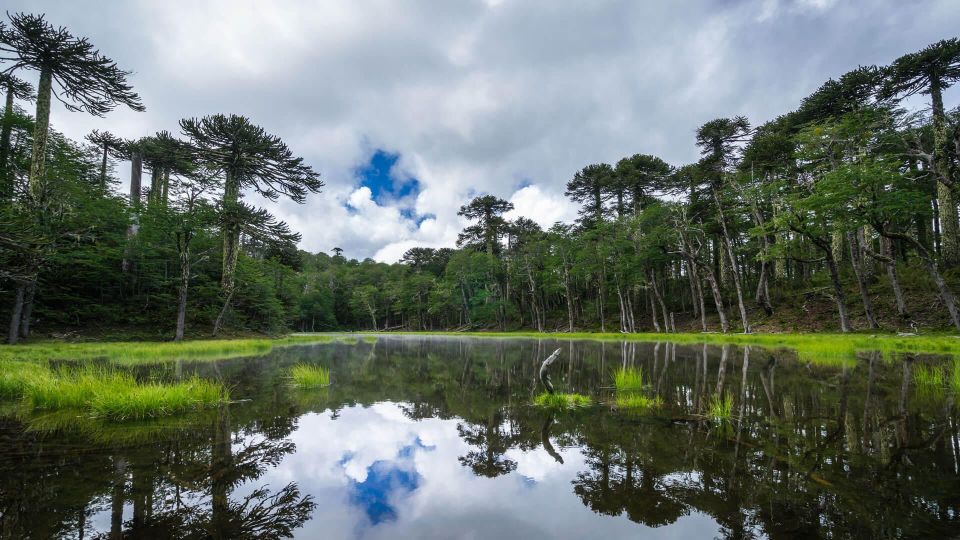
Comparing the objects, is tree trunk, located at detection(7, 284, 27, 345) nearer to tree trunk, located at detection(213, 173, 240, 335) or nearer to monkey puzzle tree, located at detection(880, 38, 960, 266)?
tree trunk, located at detection(213, 173, 240, 335)

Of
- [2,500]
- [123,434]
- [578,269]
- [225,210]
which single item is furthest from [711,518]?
[578,269]

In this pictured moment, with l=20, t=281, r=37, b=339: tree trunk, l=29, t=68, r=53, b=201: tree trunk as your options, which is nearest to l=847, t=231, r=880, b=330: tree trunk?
l=20, t=281, r=37, b=339: tree trunk

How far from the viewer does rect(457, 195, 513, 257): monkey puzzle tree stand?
5881 centimetres

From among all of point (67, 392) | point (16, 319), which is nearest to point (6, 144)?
point (16, 319)

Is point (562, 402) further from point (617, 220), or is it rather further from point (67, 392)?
point (617, 220)

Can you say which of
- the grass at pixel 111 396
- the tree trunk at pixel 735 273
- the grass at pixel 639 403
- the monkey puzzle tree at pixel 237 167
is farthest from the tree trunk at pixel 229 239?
the tree trunk at pixel 735 273

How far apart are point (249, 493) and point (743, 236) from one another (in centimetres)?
4644

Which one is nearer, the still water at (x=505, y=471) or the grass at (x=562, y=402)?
the still water at (x=505, y=471)

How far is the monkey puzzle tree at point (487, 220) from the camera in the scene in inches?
2315

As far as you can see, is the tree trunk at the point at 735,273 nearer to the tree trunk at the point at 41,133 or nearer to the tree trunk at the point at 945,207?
the tree trunk at the point at 945,207

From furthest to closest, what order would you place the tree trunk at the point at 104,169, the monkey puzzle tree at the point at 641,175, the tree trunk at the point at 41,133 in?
the monkey puzzle tree at the point at 641,175
the tree trunk at the point at 104,169
the tree trunk at the point at 41,133

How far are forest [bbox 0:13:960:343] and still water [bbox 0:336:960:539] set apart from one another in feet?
29.5

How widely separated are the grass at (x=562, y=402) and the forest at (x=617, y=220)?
40.3 ft

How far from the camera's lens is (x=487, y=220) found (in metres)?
59.5
